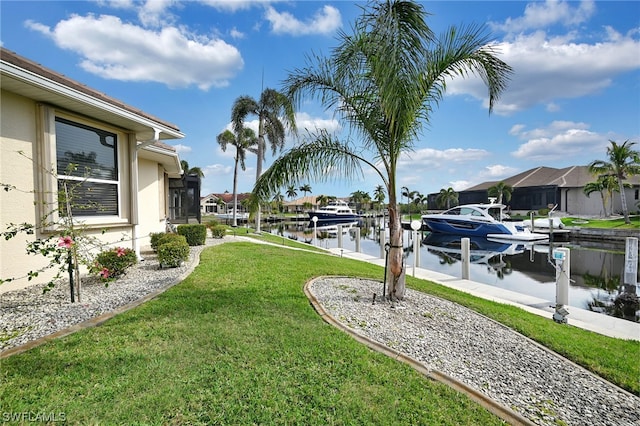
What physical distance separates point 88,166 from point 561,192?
1801 inches

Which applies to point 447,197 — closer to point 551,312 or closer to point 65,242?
point 551,312

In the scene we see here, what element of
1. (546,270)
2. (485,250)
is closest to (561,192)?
(485,250)

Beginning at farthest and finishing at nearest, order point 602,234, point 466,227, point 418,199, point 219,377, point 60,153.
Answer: point 418,199
point 466,227
point 602,234
point 60,153
point 219,377

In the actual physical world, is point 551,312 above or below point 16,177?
below

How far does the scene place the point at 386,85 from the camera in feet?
14.3

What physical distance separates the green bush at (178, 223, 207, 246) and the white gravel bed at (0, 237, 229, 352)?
11.8 feet

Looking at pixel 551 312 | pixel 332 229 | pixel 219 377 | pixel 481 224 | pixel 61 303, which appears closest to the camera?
pixel 219 377

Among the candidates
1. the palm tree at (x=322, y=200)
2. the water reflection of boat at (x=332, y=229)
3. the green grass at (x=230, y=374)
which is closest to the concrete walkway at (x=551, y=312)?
the green grass at (x=230, y=374)

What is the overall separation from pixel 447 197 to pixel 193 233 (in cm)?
5055

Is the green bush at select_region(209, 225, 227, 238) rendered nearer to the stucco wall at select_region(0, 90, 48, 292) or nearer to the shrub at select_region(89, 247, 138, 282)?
the shrub at select_region(89, 247, 138, 282)

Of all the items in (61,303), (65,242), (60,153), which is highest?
(60,153)

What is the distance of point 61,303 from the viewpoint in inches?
163

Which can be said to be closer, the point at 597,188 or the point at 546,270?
the point at 546,270

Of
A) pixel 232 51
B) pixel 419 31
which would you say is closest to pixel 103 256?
pixel 419 31
